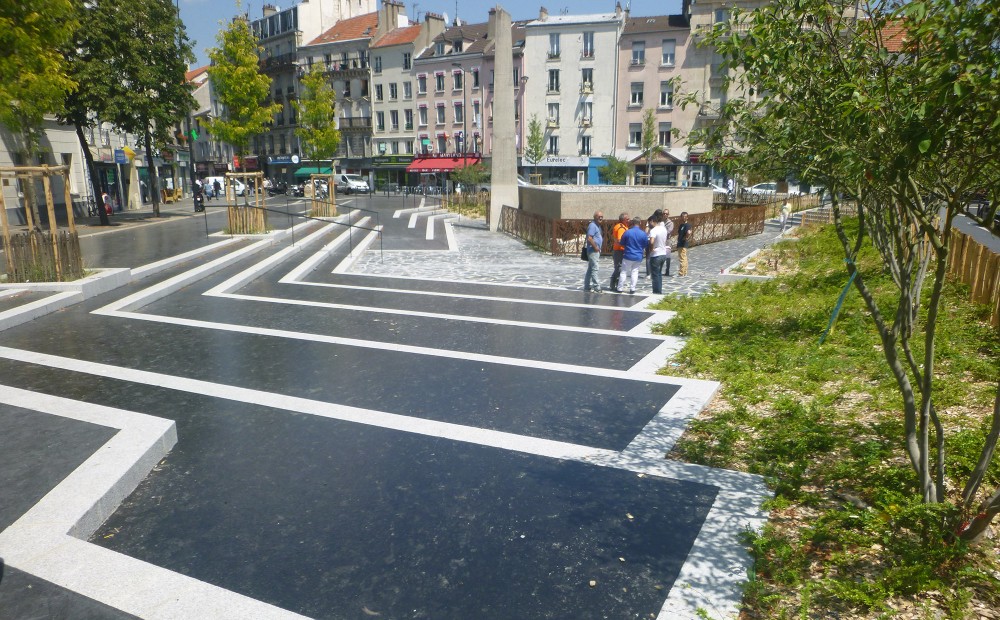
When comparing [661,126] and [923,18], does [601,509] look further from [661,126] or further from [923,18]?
[661,126]

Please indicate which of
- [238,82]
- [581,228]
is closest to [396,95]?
[238,82]

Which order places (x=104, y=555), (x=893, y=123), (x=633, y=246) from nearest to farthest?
1. (x=893, y=123)
2. (x=104, y=555)
3. (x=633, y=246)

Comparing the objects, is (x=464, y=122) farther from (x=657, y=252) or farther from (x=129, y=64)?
(x=657, y=252)

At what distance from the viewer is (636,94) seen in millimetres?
51531

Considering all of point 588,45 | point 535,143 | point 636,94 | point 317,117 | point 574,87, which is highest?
point 588,45

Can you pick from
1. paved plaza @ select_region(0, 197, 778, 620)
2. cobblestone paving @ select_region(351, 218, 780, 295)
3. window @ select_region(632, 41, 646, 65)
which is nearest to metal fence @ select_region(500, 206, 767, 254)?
cobblestone paving @ select_region(351, 218, 780, 295)

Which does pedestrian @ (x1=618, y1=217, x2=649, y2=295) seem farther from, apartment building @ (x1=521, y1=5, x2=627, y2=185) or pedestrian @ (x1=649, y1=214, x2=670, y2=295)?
apartment building @ (x1=521, y1=5, x2=627, y2=185)

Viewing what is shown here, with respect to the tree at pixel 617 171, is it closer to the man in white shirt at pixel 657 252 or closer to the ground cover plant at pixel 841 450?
the man in white shirt at pixel 657 252

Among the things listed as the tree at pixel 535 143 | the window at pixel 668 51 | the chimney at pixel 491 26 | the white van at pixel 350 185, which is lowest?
the white van at pixel 350 185

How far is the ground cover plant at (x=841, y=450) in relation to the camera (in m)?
3.61

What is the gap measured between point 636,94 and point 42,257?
153 feet

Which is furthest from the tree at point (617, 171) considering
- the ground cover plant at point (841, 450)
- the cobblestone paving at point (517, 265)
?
the ground cover plant at point (841, 450)

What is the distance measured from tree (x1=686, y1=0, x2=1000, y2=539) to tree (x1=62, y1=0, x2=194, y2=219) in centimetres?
2371

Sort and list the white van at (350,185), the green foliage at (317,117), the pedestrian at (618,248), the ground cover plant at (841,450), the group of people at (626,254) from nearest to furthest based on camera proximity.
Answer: the ground cover plant at (841,450), the group of people at (626,254), the pedestrian at (618,248), the green foliage at (317,117), the white van at (350,185)
